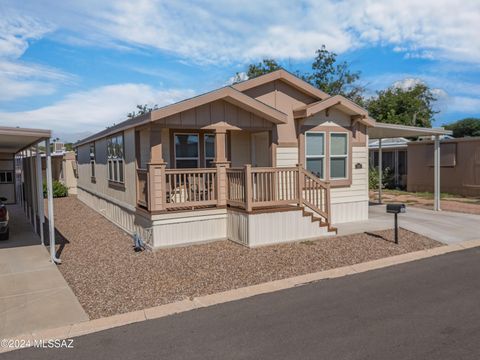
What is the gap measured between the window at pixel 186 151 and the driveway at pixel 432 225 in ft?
13.4

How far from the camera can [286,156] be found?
10.7 metres

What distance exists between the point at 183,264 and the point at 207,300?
1.85 meters

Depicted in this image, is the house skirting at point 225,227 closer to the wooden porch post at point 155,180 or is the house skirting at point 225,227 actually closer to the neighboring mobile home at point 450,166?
the wooden porch post at point 155,180

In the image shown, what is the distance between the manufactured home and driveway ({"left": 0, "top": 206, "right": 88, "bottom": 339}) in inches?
87.9

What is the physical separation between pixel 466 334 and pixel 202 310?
3045 millimetres

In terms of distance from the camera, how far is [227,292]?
5.90m

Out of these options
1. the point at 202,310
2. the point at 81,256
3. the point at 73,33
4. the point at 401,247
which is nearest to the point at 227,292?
the point at 202,310

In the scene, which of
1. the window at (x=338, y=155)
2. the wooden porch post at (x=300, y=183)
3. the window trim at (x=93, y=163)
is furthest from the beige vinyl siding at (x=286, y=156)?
the window trim at (x=93, y=163)

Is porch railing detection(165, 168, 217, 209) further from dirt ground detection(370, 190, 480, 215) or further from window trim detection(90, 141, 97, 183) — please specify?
dirt ground detection(370, 190, 480, 215)

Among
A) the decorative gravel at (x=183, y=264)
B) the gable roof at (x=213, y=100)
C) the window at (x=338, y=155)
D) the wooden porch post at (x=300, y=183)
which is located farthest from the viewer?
the window at (x=338, y=155)

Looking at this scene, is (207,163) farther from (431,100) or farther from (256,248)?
(431,100)

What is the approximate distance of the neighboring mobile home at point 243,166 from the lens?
337 inches

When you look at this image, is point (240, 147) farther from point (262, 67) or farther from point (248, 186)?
point (262, 67)

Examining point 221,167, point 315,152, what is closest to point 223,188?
point 221,167
